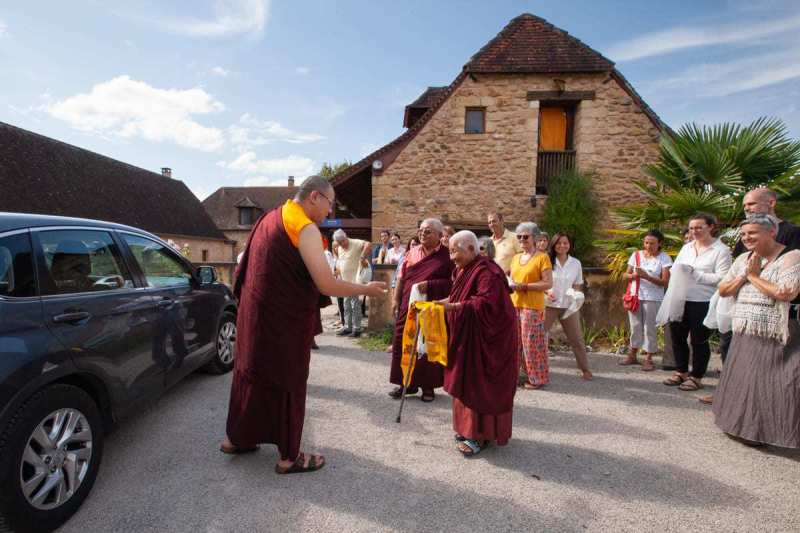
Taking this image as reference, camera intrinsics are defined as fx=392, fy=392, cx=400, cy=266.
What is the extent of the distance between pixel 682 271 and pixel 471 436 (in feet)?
10.8

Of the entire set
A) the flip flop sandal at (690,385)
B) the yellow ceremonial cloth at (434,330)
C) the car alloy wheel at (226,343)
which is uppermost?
the yellow ceremonial cloth at (434,330)

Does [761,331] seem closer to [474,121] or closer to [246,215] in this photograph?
[474,121]

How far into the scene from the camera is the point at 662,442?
330 centimetres

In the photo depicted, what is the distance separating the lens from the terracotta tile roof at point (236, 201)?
117ft

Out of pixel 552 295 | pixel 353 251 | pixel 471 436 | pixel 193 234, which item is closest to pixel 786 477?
pixel 471 436

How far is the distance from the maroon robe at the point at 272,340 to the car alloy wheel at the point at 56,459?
830 millimetres

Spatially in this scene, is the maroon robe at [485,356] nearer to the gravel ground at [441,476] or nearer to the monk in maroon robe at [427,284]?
the gravel ground at [441,476]

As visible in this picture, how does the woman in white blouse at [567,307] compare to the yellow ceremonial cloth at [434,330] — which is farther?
the woman in white blouse at [567,307]

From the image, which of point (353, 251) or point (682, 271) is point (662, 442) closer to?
point (682, 271)

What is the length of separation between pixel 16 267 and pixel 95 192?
75.8ft

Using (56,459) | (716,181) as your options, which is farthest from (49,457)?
(716,181)

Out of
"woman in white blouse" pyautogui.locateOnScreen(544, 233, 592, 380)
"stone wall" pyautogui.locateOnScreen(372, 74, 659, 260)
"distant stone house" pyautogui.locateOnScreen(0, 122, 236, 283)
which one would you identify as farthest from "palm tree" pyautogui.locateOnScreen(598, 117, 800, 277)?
"distant stone house" pyautogui.locateOnScreen(0, 122, 236, 283)

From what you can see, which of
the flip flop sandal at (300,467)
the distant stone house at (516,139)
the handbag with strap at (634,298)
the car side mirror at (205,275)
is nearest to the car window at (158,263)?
the car side mirror at (205,275)

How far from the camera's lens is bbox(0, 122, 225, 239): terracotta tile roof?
1669cm
